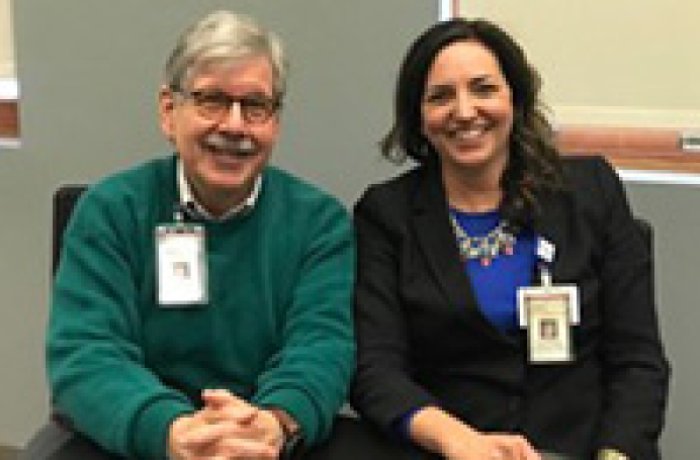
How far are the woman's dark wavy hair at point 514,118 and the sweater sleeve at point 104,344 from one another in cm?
58

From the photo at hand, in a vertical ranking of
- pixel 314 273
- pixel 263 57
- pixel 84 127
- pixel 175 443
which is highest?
pixel 263 57

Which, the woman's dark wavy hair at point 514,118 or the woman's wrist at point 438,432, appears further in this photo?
the woman's dark wavy hair at point 514,118

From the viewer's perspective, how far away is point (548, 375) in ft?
6.29

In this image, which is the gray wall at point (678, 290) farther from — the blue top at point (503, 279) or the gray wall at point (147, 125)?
the blue top at point (503, 279)

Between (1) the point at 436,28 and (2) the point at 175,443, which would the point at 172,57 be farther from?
(2) the point at 175,443

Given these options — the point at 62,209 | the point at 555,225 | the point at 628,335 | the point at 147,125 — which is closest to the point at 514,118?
the point at 555,225

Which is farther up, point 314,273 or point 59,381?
point 314,273

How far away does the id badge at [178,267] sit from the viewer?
180cm

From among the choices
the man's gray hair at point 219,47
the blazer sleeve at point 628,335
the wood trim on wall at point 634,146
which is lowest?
the blazer sleeve at point 628,335

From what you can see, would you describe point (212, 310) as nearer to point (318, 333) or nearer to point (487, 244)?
point (318, 333)

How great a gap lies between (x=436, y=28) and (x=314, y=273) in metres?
0.52

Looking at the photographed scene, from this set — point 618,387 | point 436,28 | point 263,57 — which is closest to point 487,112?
point 436,28

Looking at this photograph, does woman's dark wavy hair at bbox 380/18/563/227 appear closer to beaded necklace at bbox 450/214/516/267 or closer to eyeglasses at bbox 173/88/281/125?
beaded necklace at bbox 450/214/516/267

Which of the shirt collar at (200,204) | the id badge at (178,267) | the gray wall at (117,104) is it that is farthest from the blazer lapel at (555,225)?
the gray wall at (117,104)
